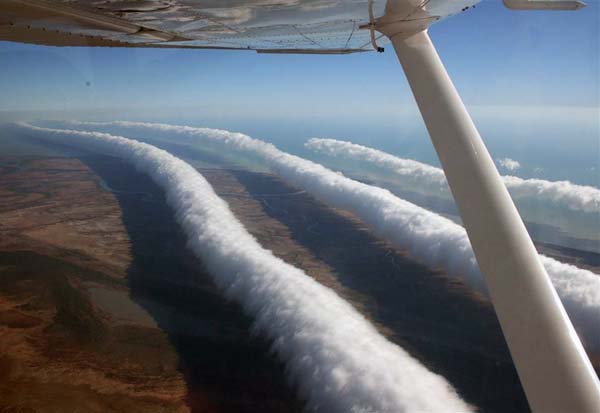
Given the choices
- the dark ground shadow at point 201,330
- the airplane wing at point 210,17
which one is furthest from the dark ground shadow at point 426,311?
the airplane wing at point 210,17

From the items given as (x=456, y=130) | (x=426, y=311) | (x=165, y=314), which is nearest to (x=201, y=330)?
(x=165, y=314)

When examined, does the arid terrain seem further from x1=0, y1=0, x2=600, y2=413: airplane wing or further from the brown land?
x1=0, y1=0, x2=600, y2=413: airplane wing

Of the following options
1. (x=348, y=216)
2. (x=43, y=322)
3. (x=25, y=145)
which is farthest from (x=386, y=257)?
(x=25, y=145)

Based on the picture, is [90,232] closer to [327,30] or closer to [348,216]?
[348,216]

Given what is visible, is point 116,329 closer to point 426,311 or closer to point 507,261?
point 426,311

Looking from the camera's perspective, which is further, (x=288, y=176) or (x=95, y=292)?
(x=288, y=176)

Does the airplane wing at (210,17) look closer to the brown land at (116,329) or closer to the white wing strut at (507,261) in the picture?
the white wing strut at (507,261)
